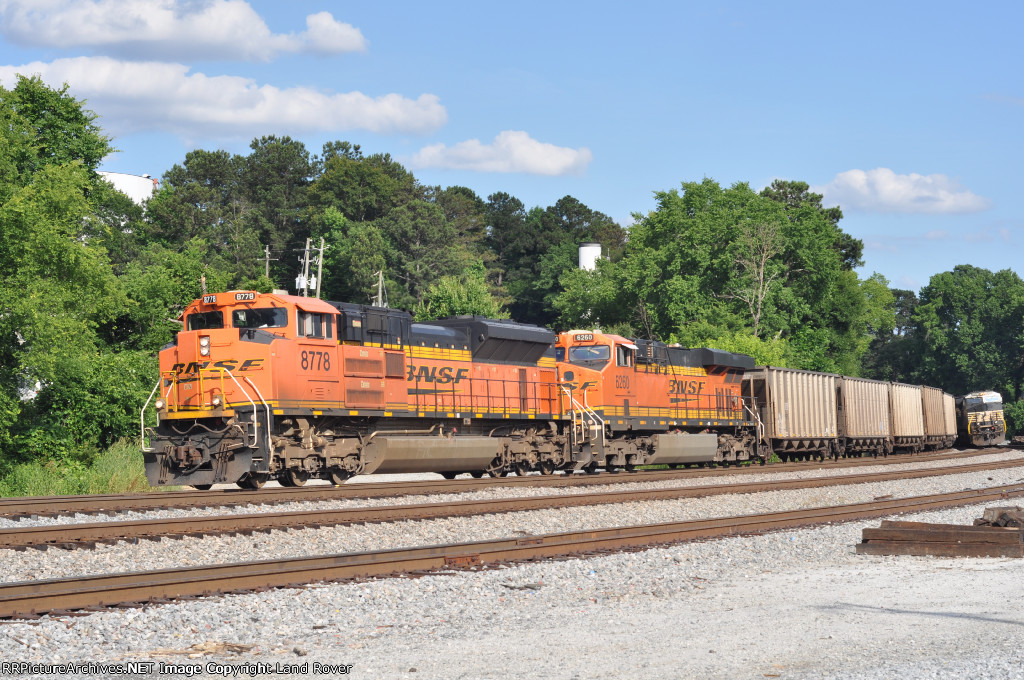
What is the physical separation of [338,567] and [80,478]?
1453 centimetres

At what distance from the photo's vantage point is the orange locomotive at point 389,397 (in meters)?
17.8

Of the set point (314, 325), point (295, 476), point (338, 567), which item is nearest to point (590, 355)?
point (314, 325)

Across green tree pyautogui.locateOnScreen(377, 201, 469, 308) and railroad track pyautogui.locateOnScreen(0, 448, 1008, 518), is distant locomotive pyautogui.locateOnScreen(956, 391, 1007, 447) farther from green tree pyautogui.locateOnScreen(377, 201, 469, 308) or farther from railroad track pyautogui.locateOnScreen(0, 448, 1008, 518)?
railroad track pyautogui.locateOnScreen(0, 448, 1008, 518)

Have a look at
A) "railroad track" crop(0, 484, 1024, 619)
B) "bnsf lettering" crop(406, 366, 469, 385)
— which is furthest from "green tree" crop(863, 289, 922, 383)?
"railroad track" crop(0, 484, 1024, 619)

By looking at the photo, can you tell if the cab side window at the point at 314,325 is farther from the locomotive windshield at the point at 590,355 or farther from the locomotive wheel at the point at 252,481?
the locomotive windshield at the point at 590,355

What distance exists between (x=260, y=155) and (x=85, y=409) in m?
73.8

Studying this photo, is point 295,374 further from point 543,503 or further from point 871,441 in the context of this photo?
point 871,441

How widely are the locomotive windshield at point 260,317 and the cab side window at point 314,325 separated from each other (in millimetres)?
347

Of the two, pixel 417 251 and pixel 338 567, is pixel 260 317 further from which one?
pixel 417 251

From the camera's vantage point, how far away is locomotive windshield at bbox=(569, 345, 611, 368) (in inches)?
1030

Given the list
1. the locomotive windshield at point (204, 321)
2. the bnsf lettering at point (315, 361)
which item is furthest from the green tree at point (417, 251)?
the bnsf lettering at point (315, 361)

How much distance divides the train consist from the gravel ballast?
613 cm

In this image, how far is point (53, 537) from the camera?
38.8ft

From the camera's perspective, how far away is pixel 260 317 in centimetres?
1852
